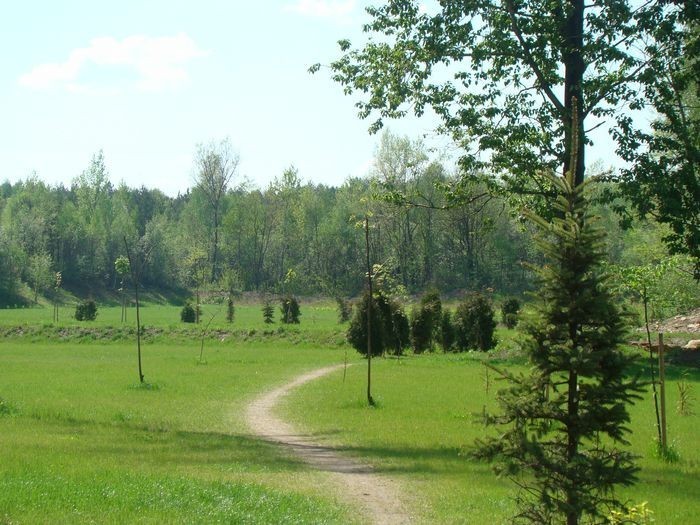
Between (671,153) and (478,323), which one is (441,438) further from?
(478,323)

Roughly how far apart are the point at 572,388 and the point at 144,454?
8840 mm

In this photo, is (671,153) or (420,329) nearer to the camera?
(671,153)

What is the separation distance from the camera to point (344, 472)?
11.6 meters

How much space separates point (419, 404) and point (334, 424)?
3482 mm

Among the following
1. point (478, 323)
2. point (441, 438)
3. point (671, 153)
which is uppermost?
point (671, 153)

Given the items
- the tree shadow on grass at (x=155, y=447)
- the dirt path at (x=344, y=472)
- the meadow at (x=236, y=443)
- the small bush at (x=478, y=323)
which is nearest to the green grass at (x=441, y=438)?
the meadow at (x=236, y=443)

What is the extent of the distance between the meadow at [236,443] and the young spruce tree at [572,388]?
0.38 m

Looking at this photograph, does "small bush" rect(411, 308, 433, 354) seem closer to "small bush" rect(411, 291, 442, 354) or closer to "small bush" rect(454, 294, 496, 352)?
"small bush" rect(411, 291, 442, 354)

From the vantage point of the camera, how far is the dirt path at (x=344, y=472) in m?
9.14

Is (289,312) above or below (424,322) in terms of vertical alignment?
above

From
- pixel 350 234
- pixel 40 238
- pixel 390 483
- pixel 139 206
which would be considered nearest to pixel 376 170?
pixel 350 234

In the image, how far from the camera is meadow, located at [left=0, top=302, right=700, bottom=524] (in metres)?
8.77

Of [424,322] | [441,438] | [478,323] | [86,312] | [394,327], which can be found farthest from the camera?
[86,312]

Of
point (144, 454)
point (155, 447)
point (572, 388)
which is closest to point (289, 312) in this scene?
point (155, 447)
